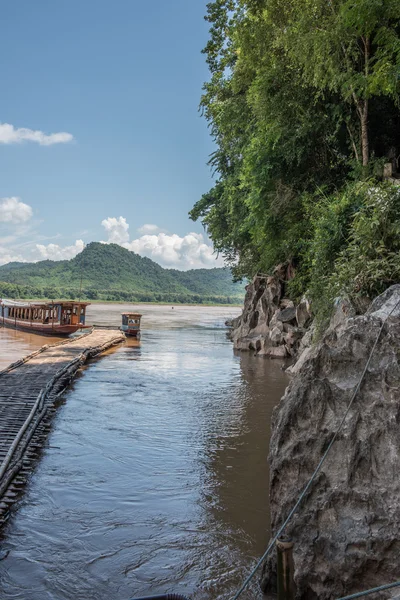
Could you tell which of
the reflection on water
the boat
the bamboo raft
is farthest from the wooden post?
the boat

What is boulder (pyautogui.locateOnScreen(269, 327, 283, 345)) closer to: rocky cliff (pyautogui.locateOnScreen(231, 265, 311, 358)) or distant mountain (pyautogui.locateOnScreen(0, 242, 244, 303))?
rocky cliff (pyautogui.locateOnScreen(231, 265, 311, 358))

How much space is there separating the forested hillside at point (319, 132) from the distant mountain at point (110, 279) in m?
93.7

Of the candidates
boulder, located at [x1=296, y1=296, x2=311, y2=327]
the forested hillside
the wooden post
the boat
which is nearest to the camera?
the wooden post

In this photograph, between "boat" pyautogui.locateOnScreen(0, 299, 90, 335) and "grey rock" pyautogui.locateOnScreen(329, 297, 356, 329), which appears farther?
"boat" pyautogui.locateOnScreen(0, 299, 90, 335)

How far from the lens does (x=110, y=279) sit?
464 ft

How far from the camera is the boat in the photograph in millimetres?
32906

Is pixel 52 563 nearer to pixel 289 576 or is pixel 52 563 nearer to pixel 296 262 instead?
pixel 289 576

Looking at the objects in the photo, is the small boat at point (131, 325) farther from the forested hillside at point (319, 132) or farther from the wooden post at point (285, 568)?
the wooden post at point (285, 568)

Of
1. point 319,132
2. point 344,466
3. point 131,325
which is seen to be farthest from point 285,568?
point 131,325

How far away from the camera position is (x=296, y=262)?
1994 centimetres

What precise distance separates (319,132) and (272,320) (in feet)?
28.7

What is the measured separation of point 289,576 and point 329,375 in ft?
7.02

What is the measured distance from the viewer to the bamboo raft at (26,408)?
6574 millimetres

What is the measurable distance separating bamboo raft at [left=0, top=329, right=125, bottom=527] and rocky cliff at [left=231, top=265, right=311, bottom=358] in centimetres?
787
